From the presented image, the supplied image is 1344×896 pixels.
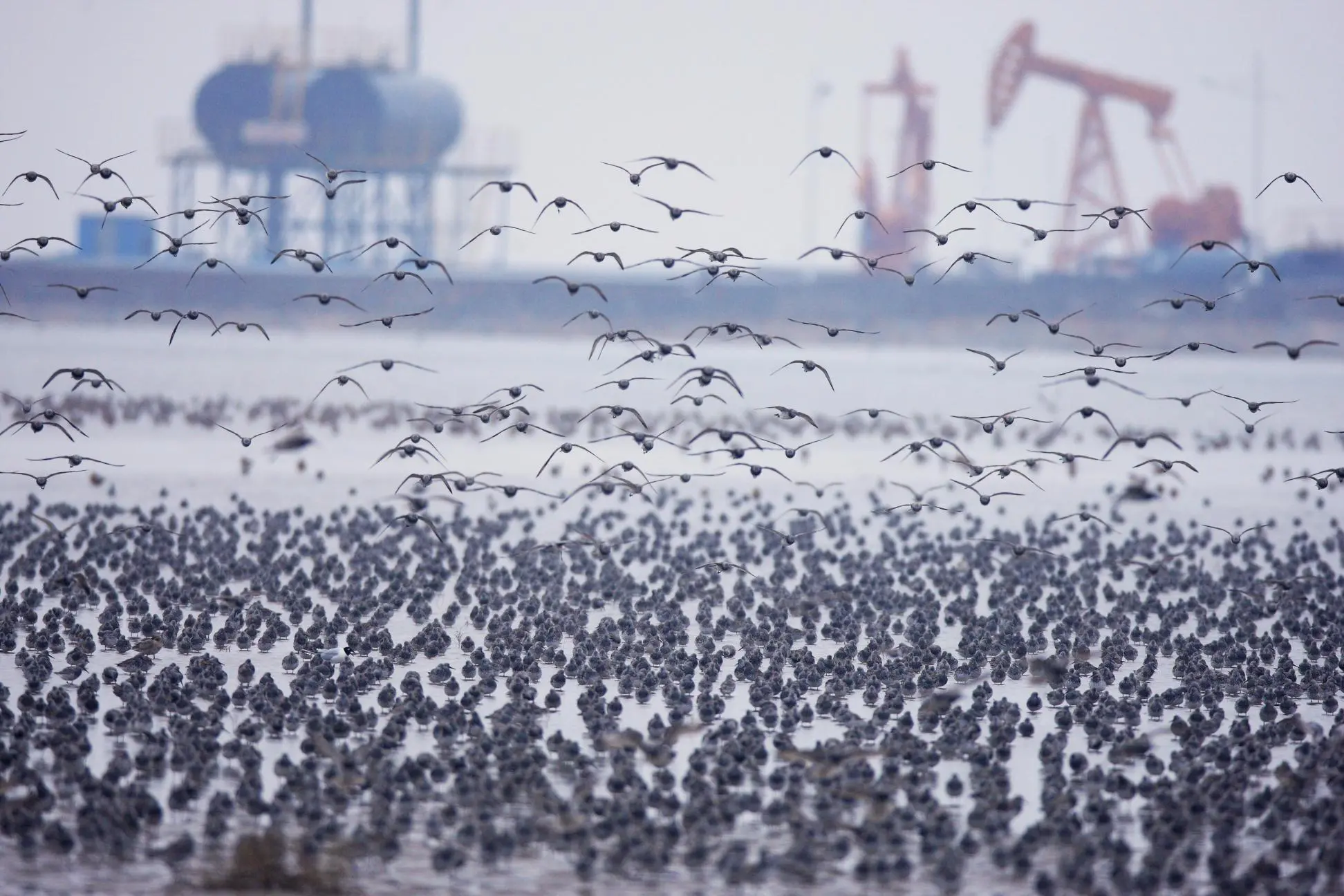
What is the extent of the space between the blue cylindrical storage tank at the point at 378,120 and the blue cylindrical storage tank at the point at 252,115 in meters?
1.59

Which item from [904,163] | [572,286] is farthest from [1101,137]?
[572,286]

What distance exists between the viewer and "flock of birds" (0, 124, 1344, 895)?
13.2 metres

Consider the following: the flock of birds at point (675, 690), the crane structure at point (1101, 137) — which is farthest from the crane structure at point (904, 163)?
the flock of birds at point (675, 690)

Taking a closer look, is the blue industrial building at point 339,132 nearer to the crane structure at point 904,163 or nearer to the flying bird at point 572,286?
the crane structure at point 904,163

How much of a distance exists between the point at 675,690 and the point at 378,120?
11726cm

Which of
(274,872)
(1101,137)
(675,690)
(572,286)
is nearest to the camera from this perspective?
(274,872)

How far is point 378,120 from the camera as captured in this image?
5079 inches

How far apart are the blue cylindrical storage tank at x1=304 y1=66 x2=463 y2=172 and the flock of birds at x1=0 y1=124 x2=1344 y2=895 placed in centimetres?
10251

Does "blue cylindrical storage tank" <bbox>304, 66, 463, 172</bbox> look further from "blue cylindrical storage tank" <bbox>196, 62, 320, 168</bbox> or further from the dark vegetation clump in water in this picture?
the dark vegetation clump in water

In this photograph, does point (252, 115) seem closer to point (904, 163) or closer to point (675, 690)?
point (904, 163)

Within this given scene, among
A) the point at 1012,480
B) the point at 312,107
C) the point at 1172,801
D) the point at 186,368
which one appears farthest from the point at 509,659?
the point at 312,107

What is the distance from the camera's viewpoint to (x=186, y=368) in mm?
85625

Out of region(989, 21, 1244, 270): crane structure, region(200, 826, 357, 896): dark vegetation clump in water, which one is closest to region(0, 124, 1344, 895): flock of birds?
region(200, 826, 357, 896): dark vegetation clump in water

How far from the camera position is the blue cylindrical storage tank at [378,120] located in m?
129
